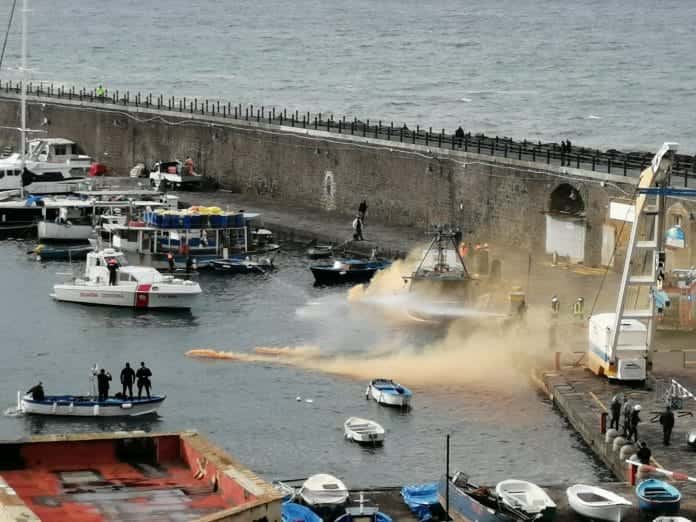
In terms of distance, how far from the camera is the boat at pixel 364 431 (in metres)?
54.7

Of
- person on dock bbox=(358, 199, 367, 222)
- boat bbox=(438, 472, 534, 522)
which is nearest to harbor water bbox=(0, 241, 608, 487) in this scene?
boat bbox=(438, 472, 534, 522)

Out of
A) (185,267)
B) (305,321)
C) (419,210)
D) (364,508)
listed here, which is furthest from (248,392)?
(419,210)

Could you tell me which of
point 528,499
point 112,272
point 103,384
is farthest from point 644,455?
point 112,272

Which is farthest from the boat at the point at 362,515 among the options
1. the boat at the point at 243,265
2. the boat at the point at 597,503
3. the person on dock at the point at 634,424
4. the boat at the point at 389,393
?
the boat at the point at 243,265

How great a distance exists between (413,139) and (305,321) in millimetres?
20285

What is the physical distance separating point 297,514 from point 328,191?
5076 cm

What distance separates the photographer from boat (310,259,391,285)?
7962cm

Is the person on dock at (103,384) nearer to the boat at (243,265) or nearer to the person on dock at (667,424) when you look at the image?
the person on dock at (667,424)

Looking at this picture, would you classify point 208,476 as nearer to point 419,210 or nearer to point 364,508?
point 364,508

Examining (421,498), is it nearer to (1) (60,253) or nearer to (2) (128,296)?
(2) (128,296)

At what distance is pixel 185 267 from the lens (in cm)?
8331

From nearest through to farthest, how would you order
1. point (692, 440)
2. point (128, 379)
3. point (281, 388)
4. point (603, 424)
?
point (692, 440)
point (603, 424)
point (128, 379)
point (281, 388)

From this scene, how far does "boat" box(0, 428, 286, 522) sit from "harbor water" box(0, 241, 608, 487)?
60.1 ft

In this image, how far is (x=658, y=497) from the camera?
45.7 metres
